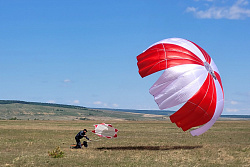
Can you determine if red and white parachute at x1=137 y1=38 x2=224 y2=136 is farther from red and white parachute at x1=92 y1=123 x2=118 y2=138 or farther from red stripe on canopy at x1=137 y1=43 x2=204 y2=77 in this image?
red and white parachute at x1=92 y1=123 x2=118 y2=138

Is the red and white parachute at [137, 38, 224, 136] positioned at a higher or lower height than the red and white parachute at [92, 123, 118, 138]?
higher

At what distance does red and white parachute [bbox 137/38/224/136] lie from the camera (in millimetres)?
24562

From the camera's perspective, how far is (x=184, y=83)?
24.7m

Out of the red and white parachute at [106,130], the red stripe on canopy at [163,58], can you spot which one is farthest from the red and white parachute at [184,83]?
the red and white parachute at [106,130]

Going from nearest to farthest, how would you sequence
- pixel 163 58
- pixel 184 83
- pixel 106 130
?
pixel 184 83 < pixel 163 58 < pixel 106 130

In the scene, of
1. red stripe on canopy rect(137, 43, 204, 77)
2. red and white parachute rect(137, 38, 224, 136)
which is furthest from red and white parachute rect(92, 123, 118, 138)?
red stripe on canopy rect(137, 43, 204, 77)

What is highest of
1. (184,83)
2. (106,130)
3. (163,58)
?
(163,58)

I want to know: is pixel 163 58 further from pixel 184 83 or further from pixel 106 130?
pixel 106 130

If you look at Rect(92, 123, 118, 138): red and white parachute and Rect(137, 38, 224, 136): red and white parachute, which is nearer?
Rect(137, 38, 224, 136): red and white parachute

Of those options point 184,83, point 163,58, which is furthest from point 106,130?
point 184,83

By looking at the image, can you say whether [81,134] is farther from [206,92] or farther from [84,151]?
[206,92]

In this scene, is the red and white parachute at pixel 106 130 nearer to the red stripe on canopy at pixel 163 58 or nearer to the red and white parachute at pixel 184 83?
the red and white parachute at pixel 184 83

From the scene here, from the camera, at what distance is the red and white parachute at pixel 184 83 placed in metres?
24.6

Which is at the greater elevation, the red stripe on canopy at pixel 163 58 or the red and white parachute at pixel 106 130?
the red stripe on canopy at pixel 163 58
